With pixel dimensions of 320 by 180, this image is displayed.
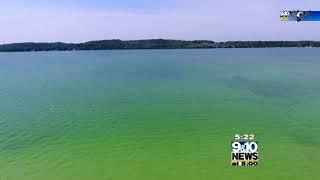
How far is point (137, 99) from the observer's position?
75.8ft

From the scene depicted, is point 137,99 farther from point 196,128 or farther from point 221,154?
point 221,154

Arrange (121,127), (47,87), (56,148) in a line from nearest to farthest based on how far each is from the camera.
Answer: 1. (56,148)
2. (121,127)
3. (47,87)

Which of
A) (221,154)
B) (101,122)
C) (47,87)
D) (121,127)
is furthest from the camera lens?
(47,87)

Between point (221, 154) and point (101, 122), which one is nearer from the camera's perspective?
point (221, 154)

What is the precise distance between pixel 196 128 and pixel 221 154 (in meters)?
3.40

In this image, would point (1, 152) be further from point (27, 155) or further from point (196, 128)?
point (196, 128)

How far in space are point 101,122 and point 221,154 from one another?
6.79 meters

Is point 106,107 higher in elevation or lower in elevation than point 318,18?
lower

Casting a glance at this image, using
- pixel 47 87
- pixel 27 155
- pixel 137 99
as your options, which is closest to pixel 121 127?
pixel 27 155

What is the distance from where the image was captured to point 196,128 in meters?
16.1

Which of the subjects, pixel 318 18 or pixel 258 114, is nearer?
pixel 318 18

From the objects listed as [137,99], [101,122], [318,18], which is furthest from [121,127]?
[318,18]

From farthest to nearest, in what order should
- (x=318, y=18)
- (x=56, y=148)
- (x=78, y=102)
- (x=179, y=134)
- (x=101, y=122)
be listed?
(x=78, y=102)
(x=101, y=122)
(x=179, y=134)
(x=56, y=148)
(x=318, y=18)

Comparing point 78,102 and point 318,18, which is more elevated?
point 318,18
